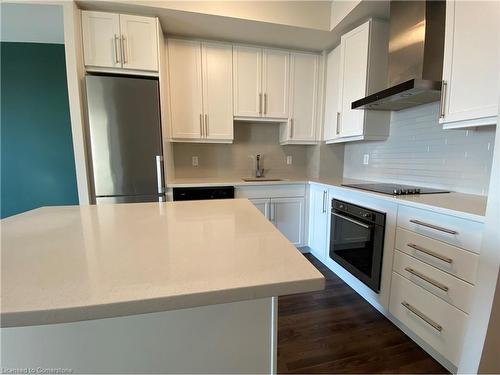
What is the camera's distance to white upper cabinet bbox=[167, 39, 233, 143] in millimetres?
2506

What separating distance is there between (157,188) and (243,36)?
1844 mm

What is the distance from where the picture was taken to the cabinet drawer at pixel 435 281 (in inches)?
46.0

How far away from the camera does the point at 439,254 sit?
1285 mm

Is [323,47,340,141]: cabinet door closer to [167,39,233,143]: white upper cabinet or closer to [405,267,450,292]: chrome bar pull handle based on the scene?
[167,39,233,143]: white upper cabinet

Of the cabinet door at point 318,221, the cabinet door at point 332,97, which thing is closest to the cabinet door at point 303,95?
the cabinet door at point 332,97

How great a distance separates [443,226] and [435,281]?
32 centimetres

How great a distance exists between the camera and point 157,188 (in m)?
2.19

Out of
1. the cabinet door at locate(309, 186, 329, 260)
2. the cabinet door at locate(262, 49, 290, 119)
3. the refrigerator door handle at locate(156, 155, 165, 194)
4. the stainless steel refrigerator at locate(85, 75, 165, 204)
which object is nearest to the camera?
the stainless steel refrigerator at locate(85, 75, 165, 204)

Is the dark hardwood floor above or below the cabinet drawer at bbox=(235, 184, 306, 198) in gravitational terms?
below

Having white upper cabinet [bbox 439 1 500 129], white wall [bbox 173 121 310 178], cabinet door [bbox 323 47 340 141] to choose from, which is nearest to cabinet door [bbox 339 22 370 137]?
cabinet door [bbox 323 47 340 141]

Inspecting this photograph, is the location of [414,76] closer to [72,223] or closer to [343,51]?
[343,51]

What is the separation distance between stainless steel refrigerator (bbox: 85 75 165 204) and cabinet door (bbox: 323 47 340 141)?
1893mm

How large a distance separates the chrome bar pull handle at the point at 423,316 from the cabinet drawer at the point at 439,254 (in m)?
0.32

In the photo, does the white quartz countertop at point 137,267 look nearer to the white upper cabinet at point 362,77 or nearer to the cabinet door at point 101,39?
the cabinet door at point 101,39
